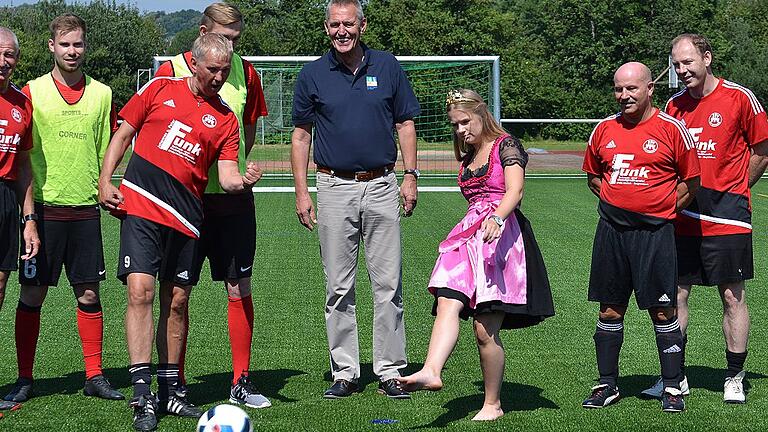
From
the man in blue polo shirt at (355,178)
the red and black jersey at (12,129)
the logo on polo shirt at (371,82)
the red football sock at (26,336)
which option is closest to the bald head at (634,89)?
the man in blue polo shirt at (355,178)

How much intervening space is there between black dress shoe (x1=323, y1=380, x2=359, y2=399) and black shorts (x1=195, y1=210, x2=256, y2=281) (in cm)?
83

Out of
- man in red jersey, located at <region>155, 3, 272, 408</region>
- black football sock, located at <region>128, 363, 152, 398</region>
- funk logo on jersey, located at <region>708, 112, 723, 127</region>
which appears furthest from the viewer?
funk logo on jersey, located at <region>708, 112, 723, 127</region>

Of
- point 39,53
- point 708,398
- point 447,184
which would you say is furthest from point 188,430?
point 39,53

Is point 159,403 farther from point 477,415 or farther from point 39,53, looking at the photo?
point 39,53

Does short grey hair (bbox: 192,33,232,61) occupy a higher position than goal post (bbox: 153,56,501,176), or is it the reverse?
short grey hair (bbox: 192,33,232,61)

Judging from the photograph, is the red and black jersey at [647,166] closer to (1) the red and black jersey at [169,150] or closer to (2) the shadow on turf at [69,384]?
(1) the red and black jersey at [169,150]

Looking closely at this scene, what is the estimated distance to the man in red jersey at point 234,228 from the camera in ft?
19.8

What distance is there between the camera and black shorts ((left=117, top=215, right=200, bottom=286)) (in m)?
5.49

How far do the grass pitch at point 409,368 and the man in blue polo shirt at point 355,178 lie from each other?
0.33 meters

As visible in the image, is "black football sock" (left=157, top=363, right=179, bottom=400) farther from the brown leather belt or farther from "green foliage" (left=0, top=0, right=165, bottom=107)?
"green foliage" (left=0, top=0, right=165, bottom=107)

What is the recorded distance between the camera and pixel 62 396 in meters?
6.16

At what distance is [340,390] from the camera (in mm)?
6270

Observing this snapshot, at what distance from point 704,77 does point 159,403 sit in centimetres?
353

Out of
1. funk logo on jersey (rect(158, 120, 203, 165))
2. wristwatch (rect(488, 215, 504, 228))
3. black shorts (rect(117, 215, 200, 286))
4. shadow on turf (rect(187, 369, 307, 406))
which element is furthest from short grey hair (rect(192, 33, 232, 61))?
shadow on turf (rect(187, 369, 307, 406))
